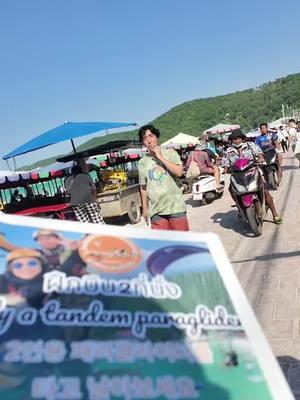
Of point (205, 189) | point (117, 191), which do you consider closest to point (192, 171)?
point (205, 189)

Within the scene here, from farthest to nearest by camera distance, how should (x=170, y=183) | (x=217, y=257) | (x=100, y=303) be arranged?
(x=170, y=183) → (x=217, y=257) → (x=100, y=303)

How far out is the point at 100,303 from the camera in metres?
1.46

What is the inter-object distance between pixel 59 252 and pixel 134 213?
8.64 meters

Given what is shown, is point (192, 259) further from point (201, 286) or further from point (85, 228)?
point (85, 228)

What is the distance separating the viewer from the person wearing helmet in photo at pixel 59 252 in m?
1.52

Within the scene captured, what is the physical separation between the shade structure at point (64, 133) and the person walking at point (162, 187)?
4724mm

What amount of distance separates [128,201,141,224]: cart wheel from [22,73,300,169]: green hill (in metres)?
83.1

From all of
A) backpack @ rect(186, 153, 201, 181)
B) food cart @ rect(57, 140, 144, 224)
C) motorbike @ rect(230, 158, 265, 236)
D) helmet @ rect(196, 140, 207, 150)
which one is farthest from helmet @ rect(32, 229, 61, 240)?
helmet @ rect(196, 140, 207, 150)

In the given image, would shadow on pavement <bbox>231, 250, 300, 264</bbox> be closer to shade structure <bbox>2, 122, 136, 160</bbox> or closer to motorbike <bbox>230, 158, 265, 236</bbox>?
motorbike <bbox>230, 158, 265, 236</bbox>

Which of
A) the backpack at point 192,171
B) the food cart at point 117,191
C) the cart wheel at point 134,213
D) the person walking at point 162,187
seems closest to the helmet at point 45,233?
the person walking at point 162,187

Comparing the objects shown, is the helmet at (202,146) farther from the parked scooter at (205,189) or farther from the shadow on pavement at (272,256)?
the shadow on pavement at (272,256)

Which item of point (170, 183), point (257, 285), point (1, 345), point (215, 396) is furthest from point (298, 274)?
point (1, 345)

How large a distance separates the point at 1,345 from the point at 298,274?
3.93 meters

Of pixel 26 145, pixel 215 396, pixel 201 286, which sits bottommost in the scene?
pixel 26 145
